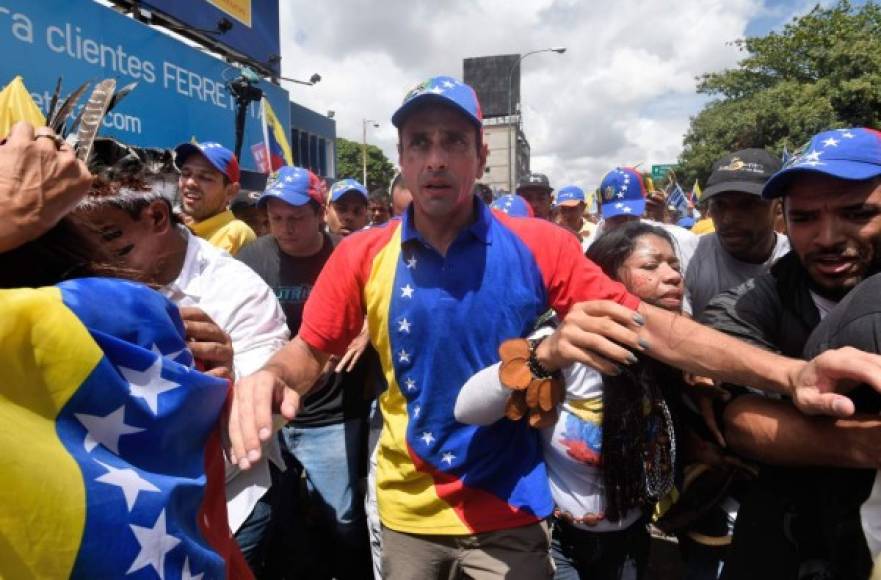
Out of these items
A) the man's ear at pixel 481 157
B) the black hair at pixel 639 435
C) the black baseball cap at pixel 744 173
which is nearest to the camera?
the black hair at pixel 639 435

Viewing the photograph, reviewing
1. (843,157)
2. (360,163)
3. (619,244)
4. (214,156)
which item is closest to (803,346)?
(843,157)

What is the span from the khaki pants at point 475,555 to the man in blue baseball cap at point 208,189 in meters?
2.17

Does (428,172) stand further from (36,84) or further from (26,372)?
(36,84)

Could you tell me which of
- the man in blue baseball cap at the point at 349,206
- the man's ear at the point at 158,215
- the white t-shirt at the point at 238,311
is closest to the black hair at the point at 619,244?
the white t-shirt at the point at 238,311

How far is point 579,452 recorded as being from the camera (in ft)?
6.78

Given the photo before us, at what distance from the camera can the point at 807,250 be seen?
1614 mm

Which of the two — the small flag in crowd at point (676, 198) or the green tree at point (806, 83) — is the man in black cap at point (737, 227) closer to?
the small flag in crowd at point (676, 198)

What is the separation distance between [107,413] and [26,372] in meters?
0.14

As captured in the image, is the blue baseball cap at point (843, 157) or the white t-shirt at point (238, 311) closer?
the blue baseball cap at point (843, 157)

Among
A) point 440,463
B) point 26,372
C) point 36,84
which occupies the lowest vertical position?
point 440,463

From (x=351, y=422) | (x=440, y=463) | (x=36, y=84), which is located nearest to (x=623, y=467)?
(x=440, y=463)

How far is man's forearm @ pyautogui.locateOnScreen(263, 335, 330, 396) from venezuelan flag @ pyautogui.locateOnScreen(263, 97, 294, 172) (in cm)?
1297

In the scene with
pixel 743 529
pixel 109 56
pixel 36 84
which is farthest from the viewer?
pixel 109 56

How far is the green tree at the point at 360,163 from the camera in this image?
66.4 meters
